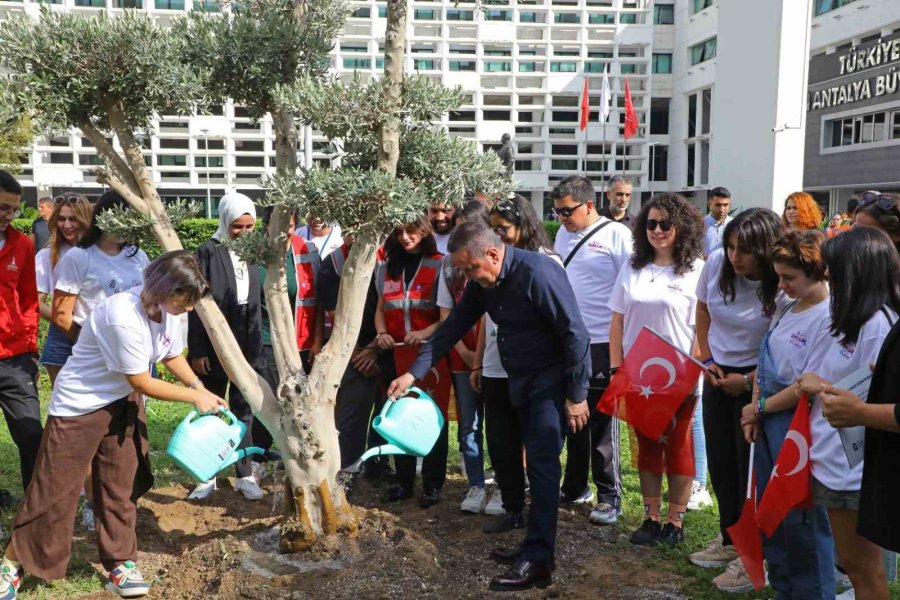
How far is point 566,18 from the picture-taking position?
4150 cm

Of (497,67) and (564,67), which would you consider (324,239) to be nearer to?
(497,67)

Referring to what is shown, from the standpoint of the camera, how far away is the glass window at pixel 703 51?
1523 inches

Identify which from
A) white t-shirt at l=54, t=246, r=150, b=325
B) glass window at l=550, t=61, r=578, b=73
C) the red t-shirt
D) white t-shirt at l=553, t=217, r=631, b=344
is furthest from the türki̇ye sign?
the red t-shirt

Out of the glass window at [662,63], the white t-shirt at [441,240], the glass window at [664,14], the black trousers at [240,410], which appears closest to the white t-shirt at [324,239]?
the white t-shirt at [441,240]

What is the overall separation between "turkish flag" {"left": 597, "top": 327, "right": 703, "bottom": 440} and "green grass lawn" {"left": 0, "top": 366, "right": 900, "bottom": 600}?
632 mm

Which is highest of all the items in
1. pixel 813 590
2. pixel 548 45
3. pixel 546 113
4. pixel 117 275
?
pixel 548 45

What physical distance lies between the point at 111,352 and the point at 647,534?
9.24 ft

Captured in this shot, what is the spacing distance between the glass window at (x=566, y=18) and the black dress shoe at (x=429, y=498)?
1580 inches

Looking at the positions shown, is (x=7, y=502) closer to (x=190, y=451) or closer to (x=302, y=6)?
(x=190, y=451)

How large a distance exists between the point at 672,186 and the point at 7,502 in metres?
41.4

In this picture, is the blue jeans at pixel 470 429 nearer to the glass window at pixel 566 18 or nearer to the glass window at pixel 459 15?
the glass window at pixel 459 15

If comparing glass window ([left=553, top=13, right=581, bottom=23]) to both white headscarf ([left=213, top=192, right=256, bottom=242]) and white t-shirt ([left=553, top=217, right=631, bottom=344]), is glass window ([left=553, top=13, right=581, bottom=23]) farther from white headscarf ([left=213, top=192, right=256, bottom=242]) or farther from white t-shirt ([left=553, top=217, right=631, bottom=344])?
white headscarf ([left=213, top=192, right=256, bottom=242])

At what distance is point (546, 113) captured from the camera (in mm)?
40062

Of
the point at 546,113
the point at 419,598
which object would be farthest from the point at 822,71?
the point at 419,598
